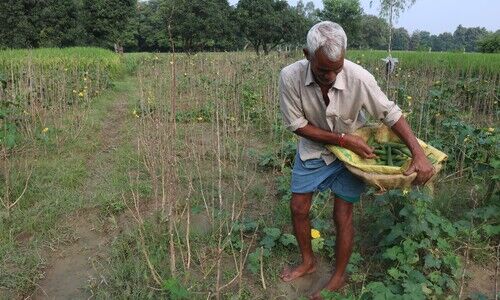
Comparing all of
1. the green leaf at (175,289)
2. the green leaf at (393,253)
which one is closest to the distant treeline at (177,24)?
the green leaf at (393,253)

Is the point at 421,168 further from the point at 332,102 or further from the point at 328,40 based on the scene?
the point at 328,40

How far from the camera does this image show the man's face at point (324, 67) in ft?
6.22

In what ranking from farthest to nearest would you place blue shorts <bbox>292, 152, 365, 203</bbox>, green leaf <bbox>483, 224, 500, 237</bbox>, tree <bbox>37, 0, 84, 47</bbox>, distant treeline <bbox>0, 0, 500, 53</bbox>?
tree <bbox>37, 0, 84, 47</bbox> < distant treeline <bbox>0, 0, 500, 53</bbox> < green leaf <bbox>483, 224, 500, 237</bbox> < blue shorts <bbox>292, 152, 365, 203</bbox>

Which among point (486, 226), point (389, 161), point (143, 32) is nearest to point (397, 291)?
point (389, 161)

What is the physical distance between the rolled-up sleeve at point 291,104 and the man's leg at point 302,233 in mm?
416

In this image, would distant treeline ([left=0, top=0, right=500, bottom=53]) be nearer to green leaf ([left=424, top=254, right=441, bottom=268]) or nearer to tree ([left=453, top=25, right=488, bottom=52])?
green leaf ([left=424, top=254, right=441, bottom=268])

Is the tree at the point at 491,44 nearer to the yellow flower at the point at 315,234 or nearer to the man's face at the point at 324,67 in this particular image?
the yellow flower at the point at 315,234

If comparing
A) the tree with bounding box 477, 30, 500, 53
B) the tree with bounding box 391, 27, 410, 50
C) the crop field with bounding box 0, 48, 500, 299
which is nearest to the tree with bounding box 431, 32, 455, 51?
the tree with bounding box 391, 27, 410, 50

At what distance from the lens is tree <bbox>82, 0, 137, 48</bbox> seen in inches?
1049

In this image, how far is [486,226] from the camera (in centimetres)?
268

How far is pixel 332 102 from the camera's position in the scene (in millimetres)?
2123

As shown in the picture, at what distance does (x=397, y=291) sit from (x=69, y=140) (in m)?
4.06

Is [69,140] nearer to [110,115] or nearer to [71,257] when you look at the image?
[110,115]

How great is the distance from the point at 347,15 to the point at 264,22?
12.3 metres
